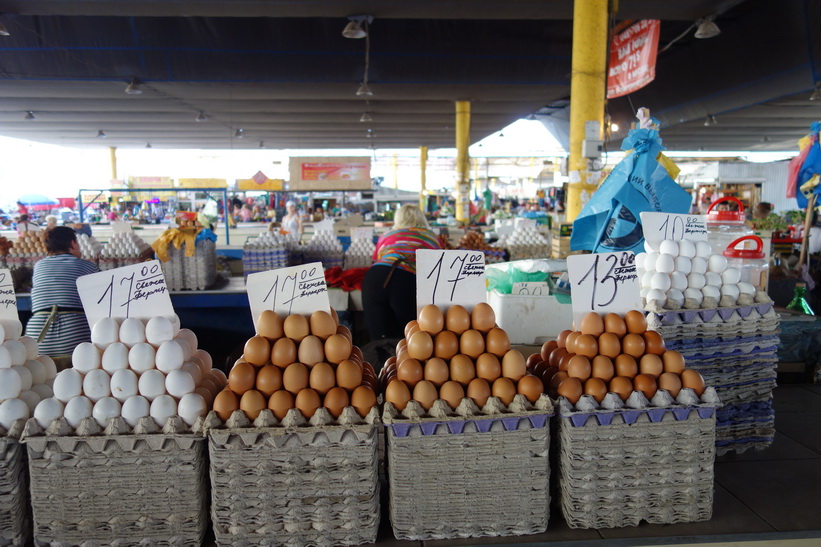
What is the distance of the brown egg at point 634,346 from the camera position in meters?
2.25

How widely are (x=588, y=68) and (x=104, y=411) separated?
623cm

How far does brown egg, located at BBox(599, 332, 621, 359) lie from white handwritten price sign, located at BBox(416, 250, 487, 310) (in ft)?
1.62

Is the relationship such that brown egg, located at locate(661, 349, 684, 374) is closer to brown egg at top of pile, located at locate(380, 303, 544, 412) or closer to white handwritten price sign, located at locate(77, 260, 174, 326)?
brown egg at top of pile, located at locate(380, 303, 544, 412)

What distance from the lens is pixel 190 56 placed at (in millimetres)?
10703

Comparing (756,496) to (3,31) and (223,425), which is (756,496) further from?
(3,31)

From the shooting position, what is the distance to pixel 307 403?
2.03 metres

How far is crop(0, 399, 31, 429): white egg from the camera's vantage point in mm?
2023

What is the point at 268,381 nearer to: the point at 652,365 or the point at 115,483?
the point at 115,483

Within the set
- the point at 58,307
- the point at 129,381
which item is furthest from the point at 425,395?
the point at 58,307

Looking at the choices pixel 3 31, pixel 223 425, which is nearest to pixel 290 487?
pixel 223 425

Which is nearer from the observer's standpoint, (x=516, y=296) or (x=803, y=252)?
(x=516, y=296)

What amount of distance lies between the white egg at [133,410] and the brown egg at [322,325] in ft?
2.11

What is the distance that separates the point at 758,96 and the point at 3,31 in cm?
1286

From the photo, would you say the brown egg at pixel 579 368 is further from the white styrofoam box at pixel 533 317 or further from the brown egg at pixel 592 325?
the white styrofoam box at pixel 533 317
